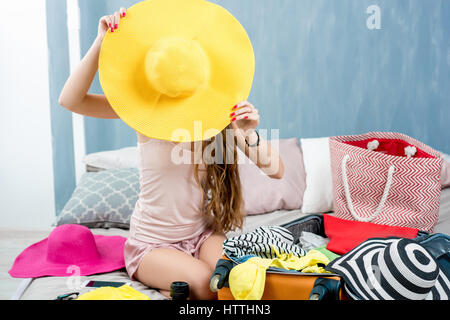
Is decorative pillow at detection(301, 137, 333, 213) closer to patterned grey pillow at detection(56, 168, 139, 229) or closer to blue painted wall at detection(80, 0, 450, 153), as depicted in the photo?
blue painted wall at detection(80, 0, 450, 153)

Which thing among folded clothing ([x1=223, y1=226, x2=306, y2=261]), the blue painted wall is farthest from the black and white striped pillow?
the blue painted wall

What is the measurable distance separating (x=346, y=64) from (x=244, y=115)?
139cm

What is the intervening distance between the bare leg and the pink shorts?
19 mm

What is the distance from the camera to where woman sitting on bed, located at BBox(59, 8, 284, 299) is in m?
1.15

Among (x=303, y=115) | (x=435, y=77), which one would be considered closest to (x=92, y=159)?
(x=303, y=115)

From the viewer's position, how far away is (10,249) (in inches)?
61.4

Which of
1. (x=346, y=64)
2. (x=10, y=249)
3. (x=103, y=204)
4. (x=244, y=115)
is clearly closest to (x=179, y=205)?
(x=244, y=115)

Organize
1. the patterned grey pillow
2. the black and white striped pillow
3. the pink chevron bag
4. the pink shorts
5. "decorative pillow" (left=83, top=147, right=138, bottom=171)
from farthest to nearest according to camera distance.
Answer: "decorative pillow" (left=83, top=147, right=138, bottom=171), the patterned grey pillow, the pink chevron bag, the pink shorts, the black and white striped pillow

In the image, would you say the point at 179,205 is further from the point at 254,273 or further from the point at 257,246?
the point at 254,273

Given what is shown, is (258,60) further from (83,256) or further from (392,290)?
(392,290)

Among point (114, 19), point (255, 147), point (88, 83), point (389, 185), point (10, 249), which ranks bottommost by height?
point (10, 249)

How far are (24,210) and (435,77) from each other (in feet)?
7.35

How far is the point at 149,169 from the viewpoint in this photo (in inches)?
48.9

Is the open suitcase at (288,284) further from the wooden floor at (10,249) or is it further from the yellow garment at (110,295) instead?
the wooden floor at (10,249)
